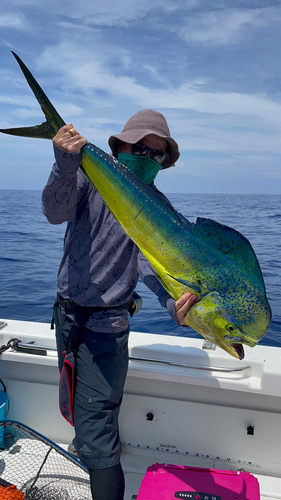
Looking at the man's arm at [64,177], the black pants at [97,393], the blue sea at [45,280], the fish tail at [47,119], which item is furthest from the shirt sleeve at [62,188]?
the blue sea at [45,280]

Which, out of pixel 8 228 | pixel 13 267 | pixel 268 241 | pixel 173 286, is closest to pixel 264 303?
pixel 173 286

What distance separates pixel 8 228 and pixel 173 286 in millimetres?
17844

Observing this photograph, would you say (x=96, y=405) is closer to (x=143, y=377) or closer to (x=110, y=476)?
(x=110, y=476)

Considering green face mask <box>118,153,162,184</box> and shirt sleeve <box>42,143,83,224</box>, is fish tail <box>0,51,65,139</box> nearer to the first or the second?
shirt sleeve <box>42,143,83,224</box>

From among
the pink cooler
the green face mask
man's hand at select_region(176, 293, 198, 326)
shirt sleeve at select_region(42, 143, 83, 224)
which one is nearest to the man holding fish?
the green face mask

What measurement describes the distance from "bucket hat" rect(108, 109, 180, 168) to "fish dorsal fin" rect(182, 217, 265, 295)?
656 mm

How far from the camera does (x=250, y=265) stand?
135cm

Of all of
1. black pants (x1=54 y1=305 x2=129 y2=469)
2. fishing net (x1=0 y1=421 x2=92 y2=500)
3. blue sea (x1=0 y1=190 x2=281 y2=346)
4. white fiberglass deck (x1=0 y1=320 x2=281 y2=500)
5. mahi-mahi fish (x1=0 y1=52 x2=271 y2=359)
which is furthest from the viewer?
blue sea (x1=0 y1=190 x2=281 y2=346)

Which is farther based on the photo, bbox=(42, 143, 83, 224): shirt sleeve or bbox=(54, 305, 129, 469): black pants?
bbox=(54, 305, 129, 469): black pants

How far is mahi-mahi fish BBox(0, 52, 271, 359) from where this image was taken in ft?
4.31

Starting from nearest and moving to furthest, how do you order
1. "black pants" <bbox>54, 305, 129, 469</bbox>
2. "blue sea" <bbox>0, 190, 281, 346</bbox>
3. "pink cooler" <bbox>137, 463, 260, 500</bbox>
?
"black pants" <bbox>54, 305, 129, 469</bbox> < "pink cooler" <bbox>137, 463, 260, 500</bbox> < "blue sea" <bbox>0, 190, 281, 346</bbox>

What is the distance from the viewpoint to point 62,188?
1.67m

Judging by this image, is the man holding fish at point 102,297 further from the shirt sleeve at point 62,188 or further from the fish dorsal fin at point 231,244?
the fish dorsal fin at point 231,244

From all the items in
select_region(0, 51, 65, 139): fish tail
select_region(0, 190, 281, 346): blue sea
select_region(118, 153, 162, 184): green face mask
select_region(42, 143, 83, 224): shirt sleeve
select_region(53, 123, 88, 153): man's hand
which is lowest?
select_region(0, 190, 281, 346): blue sea
